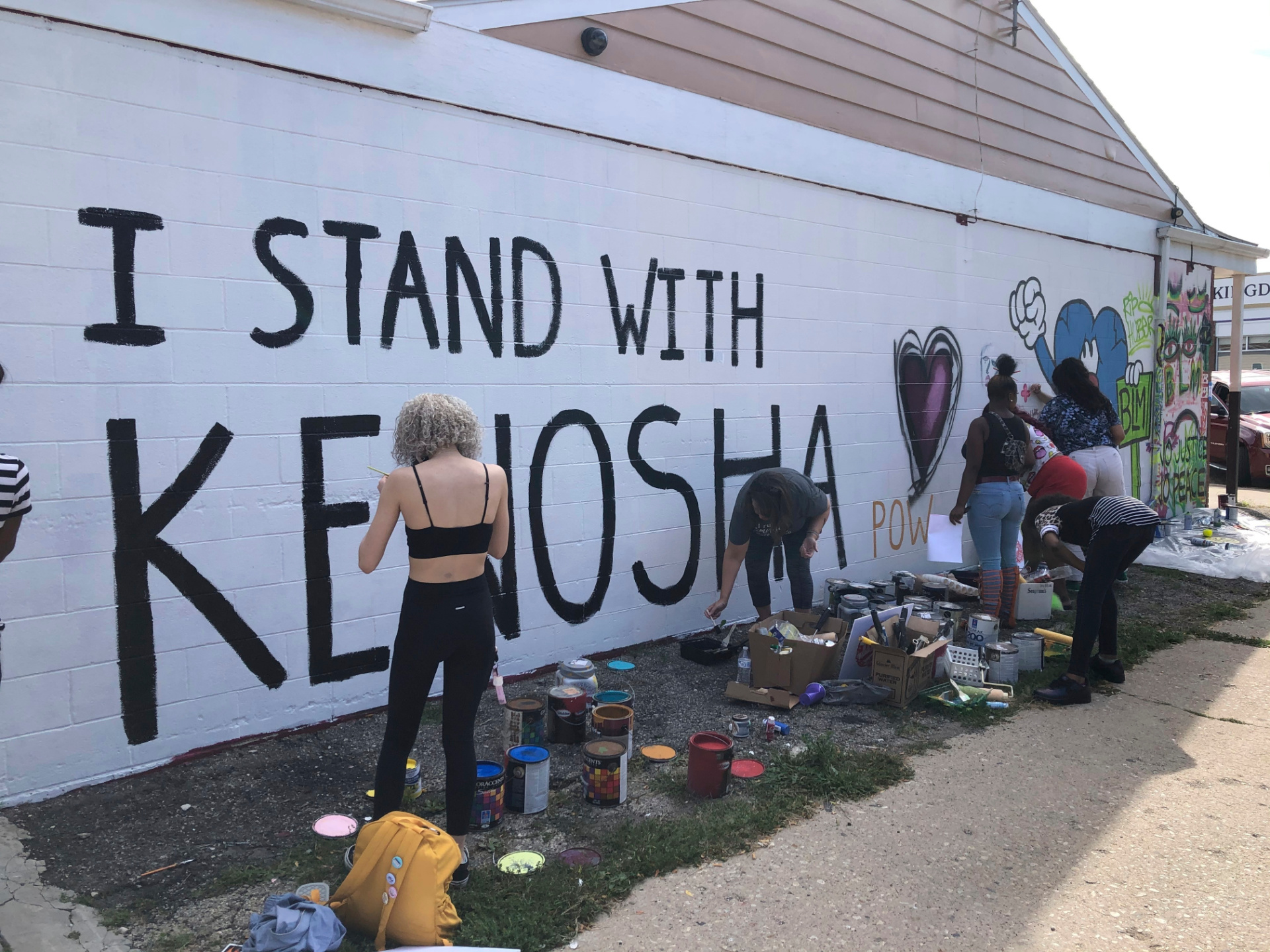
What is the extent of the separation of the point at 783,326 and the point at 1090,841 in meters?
4.11

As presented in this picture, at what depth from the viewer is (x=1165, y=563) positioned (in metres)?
8.67

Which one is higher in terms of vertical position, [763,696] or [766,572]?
[766,572]

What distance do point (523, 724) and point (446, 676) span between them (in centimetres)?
98

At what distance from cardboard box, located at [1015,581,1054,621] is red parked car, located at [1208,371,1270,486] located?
29.9 feet

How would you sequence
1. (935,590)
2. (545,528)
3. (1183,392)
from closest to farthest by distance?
(545,528)
(935,590)
(1183,392)

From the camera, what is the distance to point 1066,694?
4.99 meters

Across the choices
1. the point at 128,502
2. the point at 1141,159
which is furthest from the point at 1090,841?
the point at 1141,159

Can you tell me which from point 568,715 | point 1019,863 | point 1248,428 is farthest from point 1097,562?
point 1248,428

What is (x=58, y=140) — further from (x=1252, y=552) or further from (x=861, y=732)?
(x=1252, y=552)

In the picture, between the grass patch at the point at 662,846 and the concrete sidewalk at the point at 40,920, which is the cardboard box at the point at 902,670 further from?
the concrete sidewalk at the point at 40,920

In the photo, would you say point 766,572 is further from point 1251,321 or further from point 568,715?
point 1251,321

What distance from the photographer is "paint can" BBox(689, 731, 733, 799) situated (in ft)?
12.6

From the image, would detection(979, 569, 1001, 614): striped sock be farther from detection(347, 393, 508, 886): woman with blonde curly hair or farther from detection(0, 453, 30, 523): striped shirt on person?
detection(0, 453, 30, 523): striped shirt on person

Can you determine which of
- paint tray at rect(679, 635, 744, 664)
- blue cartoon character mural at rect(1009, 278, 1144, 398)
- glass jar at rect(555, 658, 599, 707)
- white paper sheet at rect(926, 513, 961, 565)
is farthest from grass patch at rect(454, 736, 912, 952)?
blue cartoon character mural at rect(1009, 278, 1144, 398)
